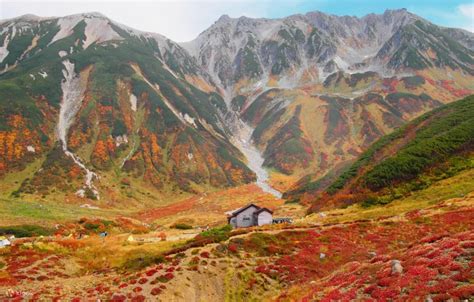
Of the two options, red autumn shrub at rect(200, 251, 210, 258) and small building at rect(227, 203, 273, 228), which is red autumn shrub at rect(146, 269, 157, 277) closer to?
red autumn shrub at rect(200, 251, 210, 258)

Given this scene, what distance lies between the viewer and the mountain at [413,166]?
87.4 m

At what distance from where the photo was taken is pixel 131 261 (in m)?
50.5

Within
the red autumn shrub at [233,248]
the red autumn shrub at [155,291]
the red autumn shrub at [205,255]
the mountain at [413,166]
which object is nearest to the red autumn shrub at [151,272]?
the red autumn shrub at [155,291]

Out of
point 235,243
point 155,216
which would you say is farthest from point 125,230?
point 235,243

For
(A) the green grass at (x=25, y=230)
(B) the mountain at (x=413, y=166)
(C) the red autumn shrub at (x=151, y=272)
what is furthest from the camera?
(B) the mountain at (x=413, y=166)

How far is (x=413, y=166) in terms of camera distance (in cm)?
9238

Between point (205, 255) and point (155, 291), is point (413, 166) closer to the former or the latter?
point (205, 255)

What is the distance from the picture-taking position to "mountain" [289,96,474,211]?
3442 inches

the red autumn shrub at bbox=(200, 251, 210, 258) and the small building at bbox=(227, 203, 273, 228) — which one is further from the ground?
the small building at bbox=(227, 203, 273, 228)

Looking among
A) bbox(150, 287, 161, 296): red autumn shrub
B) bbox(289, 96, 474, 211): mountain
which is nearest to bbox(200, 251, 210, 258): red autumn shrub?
bbox(150, 287, 161, 296): red autumn shrub

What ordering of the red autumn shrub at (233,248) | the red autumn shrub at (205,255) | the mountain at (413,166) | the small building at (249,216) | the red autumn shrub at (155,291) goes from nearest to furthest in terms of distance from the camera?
the red autumn shrub at (155,291)
the red autumn shrub at (205,255)
the red autumn shrub at (233,248)
the mountain at (413,166)
the small building at (249,216)

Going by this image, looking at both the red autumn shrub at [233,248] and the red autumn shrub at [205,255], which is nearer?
the red autumn shrub at [205,255]

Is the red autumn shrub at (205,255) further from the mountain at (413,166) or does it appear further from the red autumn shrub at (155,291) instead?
the mountain at (413,166)

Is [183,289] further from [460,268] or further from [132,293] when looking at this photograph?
[460,268]
